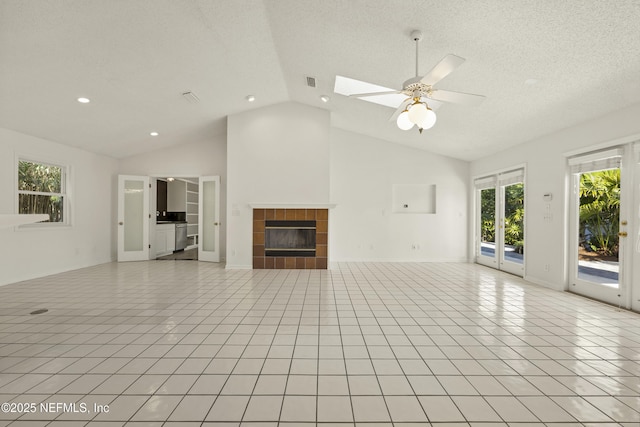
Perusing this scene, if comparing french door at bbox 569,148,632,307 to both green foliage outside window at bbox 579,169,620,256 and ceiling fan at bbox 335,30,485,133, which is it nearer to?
green foliage outside window at bbox 579,169,620,256

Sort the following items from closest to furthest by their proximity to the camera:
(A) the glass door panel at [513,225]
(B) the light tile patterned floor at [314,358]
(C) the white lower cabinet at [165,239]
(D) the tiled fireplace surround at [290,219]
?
(B) the light tile patterned floor at [314,358] → (A) the glass door panel at [513,225] → (D) the tiled fireplace surround at [290,219] → (C) the white lower cabinet at [165,239]

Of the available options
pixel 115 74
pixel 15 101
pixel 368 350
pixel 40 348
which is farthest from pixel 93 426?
pixel 15 101

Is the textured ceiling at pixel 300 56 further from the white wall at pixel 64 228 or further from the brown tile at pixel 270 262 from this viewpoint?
the brown tile at pixel 270 262

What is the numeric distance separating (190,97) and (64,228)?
141 inches

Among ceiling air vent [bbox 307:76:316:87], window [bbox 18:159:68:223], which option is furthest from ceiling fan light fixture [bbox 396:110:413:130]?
window [bbox 18:159:68:223]

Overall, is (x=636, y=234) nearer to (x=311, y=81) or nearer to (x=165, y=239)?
(x=311, y=81)

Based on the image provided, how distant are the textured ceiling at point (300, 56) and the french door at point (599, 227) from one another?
2.33 ft

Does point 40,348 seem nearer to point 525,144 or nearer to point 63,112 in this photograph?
point 63,112

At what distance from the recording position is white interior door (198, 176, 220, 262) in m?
6.86

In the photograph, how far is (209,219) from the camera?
704 centimetres

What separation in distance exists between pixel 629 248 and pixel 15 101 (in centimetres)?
815

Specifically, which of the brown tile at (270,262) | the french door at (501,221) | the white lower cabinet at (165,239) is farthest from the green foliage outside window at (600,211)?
the white lower cabinet at (165,239)

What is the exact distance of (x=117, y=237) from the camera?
6883 mm

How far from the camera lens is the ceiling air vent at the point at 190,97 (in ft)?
15.7
